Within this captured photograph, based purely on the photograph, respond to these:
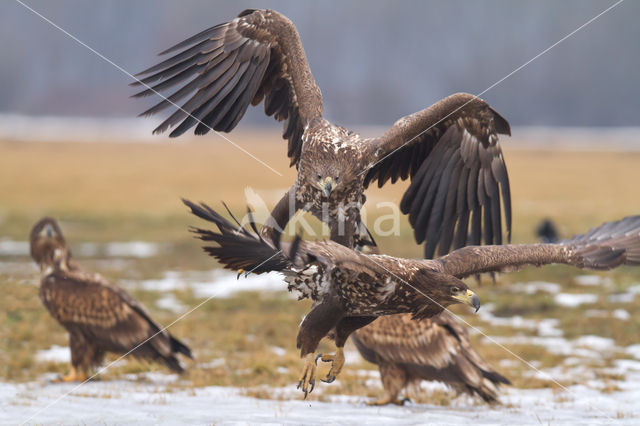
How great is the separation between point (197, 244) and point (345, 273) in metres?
21.9

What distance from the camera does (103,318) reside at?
29.9 feet

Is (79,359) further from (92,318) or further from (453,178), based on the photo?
(453,178)

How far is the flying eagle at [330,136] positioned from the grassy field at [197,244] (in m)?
2.33

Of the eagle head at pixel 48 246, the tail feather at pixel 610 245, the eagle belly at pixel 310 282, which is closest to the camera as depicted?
the eagle belly at pixel 310 282

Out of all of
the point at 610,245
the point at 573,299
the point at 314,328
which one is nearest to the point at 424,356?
the point at 610,245

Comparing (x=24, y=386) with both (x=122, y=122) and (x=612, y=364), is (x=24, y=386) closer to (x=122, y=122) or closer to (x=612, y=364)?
(x=612, y=364)

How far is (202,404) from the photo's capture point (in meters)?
7.53

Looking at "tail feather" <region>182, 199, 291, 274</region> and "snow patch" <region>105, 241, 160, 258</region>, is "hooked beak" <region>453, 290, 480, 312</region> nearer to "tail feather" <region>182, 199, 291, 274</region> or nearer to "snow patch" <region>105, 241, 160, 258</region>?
"tail feather" <region>182, 199, 291, 274</region>

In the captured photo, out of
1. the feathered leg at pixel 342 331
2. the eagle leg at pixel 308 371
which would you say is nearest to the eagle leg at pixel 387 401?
the feathered leg at pixel 342 331

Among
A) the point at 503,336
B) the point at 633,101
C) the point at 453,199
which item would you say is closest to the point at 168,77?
the point at 453,199

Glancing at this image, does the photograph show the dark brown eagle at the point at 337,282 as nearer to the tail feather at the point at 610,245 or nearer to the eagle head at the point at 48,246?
the tail feather at the point at 610,245

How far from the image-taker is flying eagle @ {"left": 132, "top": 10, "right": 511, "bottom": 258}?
21.1 ft

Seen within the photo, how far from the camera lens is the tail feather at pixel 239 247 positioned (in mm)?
4672

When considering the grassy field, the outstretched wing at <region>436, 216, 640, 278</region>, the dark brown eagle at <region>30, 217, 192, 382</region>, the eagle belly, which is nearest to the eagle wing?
the dark brown eagle at <region>30, 217, 192, 382</region>
